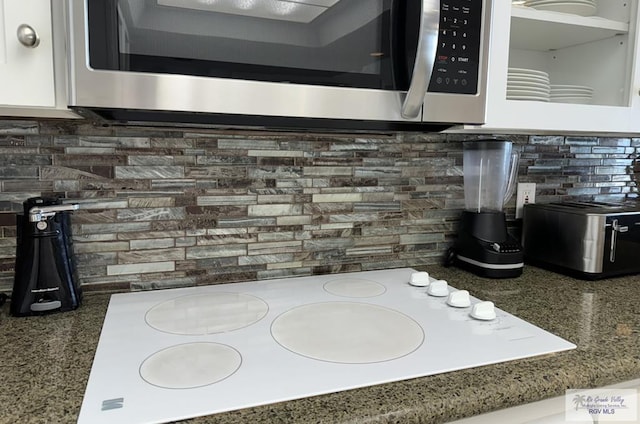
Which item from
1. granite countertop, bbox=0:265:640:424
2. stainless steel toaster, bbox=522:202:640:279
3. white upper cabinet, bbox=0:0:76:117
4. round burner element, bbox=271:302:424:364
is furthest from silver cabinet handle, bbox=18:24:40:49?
stainless steel toaster, bbox=522:202:640:279

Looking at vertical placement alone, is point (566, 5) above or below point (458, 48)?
above

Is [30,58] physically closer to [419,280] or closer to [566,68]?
[419,280]

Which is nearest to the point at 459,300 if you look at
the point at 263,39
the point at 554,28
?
the point at 263,39

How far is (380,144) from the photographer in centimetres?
124

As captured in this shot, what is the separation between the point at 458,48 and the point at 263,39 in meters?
0.40

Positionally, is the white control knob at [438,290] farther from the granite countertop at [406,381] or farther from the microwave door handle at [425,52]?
the microwave door handle at [425,52]

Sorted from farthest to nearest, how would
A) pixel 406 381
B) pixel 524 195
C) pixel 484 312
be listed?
pixel 524 195, pixel 484 312, pixel 406 381

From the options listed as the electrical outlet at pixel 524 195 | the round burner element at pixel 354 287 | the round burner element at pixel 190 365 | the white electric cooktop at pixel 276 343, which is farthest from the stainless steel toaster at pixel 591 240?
the round burner element at pixel 190 365

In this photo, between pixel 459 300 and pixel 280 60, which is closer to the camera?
pixel 280 60

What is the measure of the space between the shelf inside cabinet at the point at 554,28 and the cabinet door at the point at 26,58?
0.94m

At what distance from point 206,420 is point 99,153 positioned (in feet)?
2.22

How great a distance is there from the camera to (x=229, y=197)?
1113 mm

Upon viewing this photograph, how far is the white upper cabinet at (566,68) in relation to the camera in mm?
1035

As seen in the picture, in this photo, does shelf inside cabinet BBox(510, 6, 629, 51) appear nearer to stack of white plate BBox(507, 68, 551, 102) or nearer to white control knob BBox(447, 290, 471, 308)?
stack of white plate BBox(507, 68, 551, 102)
